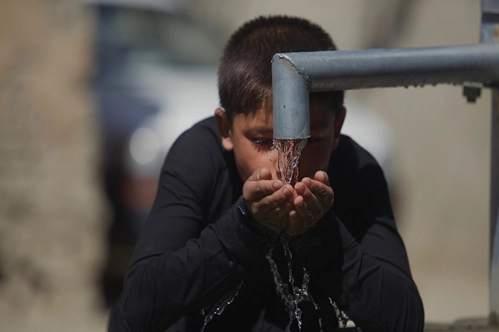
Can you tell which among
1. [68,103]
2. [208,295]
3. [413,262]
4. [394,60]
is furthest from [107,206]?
[394,60]

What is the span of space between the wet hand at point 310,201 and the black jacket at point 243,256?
11 cm

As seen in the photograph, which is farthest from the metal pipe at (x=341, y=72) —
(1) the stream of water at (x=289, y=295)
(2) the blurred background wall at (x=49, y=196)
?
(2) the blurred background wall at (x=49, y=196)

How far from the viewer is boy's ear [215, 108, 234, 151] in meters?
1.99

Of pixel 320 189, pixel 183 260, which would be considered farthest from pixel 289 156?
pixel 183 260

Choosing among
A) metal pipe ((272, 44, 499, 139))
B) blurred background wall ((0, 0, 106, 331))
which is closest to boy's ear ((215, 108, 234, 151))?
metal pipe ((272, 44, 499, 139))

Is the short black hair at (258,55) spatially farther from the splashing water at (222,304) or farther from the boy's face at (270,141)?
the splashing water at (222,304)

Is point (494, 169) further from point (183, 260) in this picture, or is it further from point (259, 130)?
point (183, 260)

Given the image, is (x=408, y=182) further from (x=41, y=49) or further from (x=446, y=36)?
(x=41, y=49)

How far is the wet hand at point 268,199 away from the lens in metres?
1.53

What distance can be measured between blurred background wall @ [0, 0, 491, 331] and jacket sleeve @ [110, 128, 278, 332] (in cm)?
271

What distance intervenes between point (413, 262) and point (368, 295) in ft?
15.6

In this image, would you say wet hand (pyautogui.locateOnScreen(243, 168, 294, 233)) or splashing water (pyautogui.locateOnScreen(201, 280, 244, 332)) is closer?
wet hand (pyautogui.locateOnScreen(243, 168, 294, 233))

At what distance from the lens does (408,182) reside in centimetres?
676

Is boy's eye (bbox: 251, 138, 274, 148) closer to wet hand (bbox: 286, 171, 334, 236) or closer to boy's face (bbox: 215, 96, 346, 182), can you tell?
boy's face (bbox: 215, 96, 346, 182)
